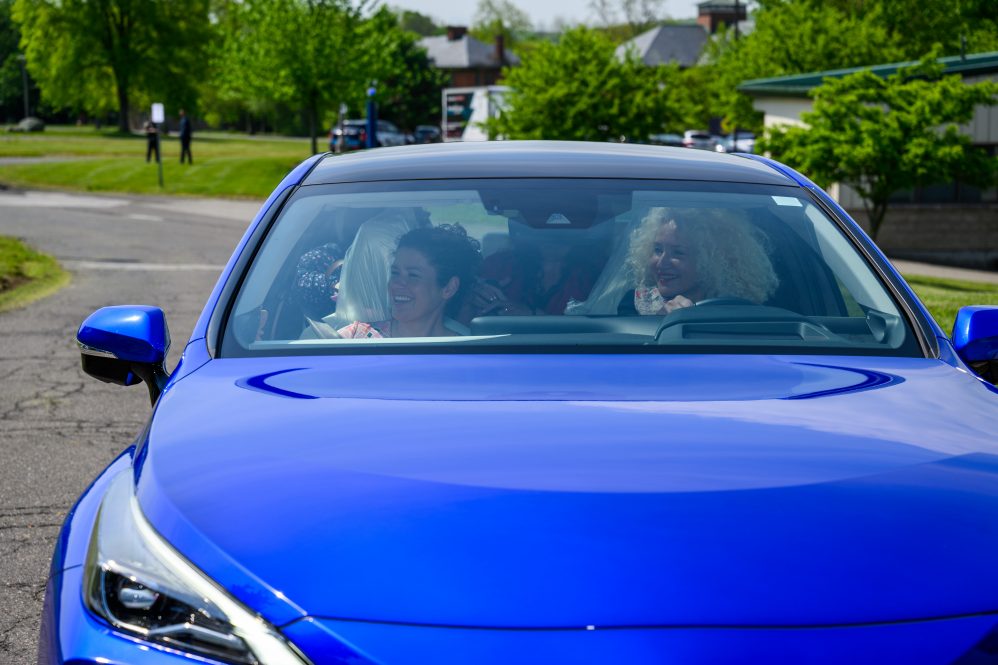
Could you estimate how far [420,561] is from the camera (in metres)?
2.02

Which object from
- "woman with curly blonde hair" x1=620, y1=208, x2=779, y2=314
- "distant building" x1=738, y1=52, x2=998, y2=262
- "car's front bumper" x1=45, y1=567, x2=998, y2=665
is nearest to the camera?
"car's front bumper" x1=45, y1=567, x2=998, y2=665

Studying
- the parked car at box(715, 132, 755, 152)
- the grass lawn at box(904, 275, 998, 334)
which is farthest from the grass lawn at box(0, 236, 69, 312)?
the parked car at box(715, 132, 755, 152)

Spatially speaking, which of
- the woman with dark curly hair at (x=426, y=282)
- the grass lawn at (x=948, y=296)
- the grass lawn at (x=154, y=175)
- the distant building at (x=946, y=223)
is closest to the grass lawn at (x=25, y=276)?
the grass lawn at (x=948, y=296)

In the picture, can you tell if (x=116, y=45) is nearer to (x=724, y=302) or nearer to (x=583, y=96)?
(x=583, y=96)

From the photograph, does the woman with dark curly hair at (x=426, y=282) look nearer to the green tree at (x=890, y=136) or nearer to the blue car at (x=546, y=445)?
the blue car at (x=546, y=445)

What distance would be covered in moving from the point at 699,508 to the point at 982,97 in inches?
1109

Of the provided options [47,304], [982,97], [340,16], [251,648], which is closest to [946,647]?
[251,648]

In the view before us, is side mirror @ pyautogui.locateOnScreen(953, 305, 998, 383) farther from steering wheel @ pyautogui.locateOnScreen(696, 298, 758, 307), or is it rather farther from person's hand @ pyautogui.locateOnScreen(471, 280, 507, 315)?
person's hand @ pyautogui.locateOnScreen(471, 280, 507, 315)

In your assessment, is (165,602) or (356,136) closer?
(165,602)

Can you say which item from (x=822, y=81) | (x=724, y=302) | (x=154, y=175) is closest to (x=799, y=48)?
(x=822, y=81)

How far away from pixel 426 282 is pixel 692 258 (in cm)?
79

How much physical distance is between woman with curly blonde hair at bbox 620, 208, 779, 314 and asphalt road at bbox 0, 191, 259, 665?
88.3 inches

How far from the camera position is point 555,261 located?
3695mm

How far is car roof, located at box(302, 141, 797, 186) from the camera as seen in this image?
3.74m
